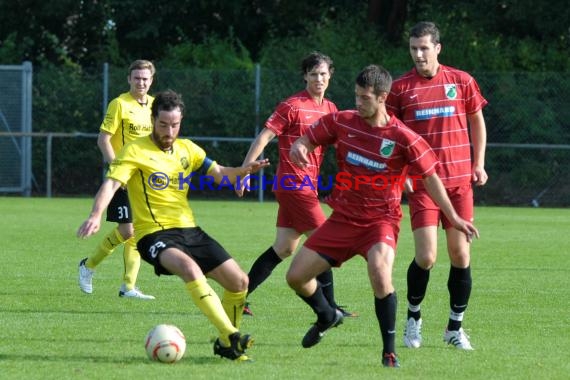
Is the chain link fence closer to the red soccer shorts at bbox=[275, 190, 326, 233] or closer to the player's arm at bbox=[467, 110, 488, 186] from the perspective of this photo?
the red soccer shorts at bbox=[275, 190, 326, 233]

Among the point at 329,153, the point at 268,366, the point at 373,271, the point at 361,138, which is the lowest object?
the point at 329,153

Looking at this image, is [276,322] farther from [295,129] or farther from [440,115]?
[440,115]

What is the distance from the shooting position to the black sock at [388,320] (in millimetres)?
6777

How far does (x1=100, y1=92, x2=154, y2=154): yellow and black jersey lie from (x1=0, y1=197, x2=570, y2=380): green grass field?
1.38 metres

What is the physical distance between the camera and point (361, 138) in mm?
6988

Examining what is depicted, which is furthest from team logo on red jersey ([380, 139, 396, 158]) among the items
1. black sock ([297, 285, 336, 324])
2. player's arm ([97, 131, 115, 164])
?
player's arm ([97, 131, 115, 164])

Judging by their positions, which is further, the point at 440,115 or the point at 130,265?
the point at 130,265

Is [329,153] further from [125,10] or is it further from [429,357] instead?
[429,357]

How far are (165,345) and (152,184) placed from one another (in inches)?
42.1

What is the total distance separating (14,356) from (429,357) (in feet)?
8.18

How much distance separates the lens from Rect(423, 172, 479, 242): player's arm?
6883mm

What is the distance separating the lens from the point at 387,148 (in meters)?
6.94

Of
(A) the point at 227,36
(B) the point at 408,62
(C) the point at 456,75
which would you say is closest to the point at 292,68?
(B) the point at 408,62

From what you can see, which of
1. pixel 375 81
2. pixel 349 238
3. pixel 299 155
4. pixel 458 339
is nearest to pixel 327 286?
pixel 458 339
